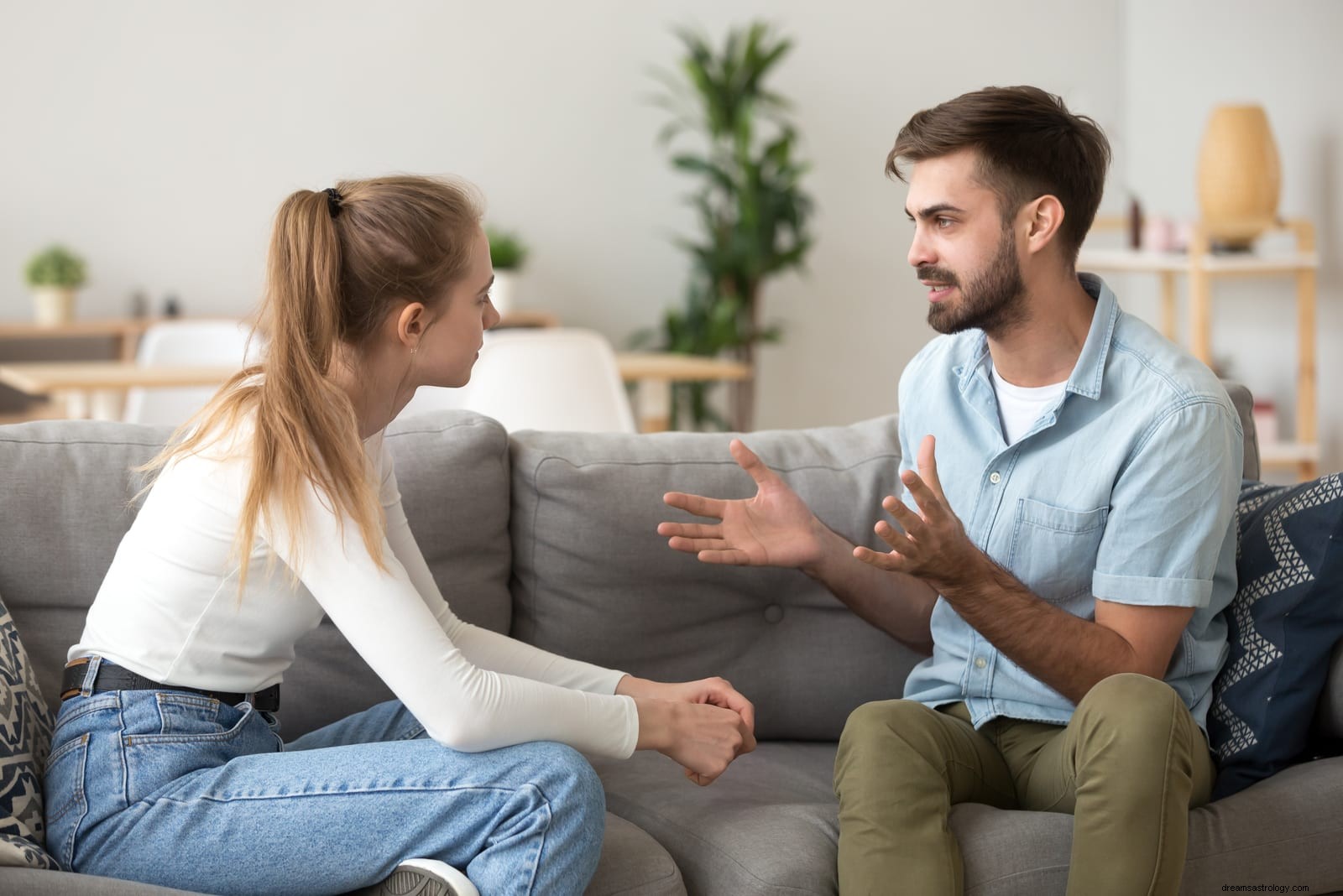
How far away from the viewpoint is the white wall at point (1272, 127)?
4.77 metres

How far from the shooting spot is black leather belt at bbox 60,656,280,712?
4.50ft

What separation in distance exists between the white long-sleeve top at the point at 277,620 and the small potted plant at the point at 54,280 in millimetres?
3525

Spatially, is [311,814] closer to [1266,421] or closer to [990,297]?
[990,297]

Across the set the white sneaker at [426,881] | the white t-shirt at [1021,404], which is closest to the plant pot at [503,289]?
the white t-shirt at [1021,404]

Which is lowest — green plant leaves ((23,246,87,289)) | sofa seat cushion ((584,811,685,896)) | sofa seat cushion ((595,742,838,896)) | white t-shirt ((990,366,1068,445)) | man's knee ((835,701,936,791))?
sofa seat cushion ((595,742,838,896))

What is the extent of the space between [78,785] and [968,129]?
124 centimetres

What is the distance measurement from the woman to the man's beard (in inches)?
21.4

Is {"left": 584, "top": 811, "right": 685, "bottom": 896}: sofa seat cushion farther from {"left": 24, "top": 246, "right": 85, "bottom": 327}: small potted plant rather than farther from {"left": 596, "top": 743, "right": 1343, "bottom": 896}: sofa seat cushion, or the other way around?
{"left": 24, "top": 246, "right": 85, "bottom": 327}: small potted plant

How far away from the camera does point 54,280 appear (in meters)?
4.55

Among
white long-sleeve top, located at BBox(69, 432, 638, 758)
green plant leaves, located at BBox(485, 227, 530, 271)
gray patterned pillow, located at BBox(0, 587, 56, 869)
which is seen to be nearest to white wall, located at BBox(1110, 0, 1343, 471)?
green plant leaves, located at BBox(485, 227, 530, 271)

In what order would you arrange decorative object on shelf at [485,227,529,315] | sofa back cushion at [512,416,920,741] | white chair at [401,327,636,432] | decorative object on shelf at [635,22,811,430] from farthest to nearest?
decorative object on shelf at [635,22,811,430]
decorative object on shelf at [485,227,529,315]
white chair at [401,327,636,432]
sofa back cushion at [512,416,920,741]

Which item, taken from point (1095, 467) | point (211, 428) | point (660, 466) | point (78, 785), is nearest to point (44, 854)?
point (78, 785)

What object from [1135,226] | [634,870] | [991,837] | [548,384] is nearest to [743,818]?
[634,870]

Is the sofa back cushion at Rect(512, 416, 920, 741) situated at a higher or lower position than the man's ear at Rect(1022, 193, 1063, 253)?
lower
